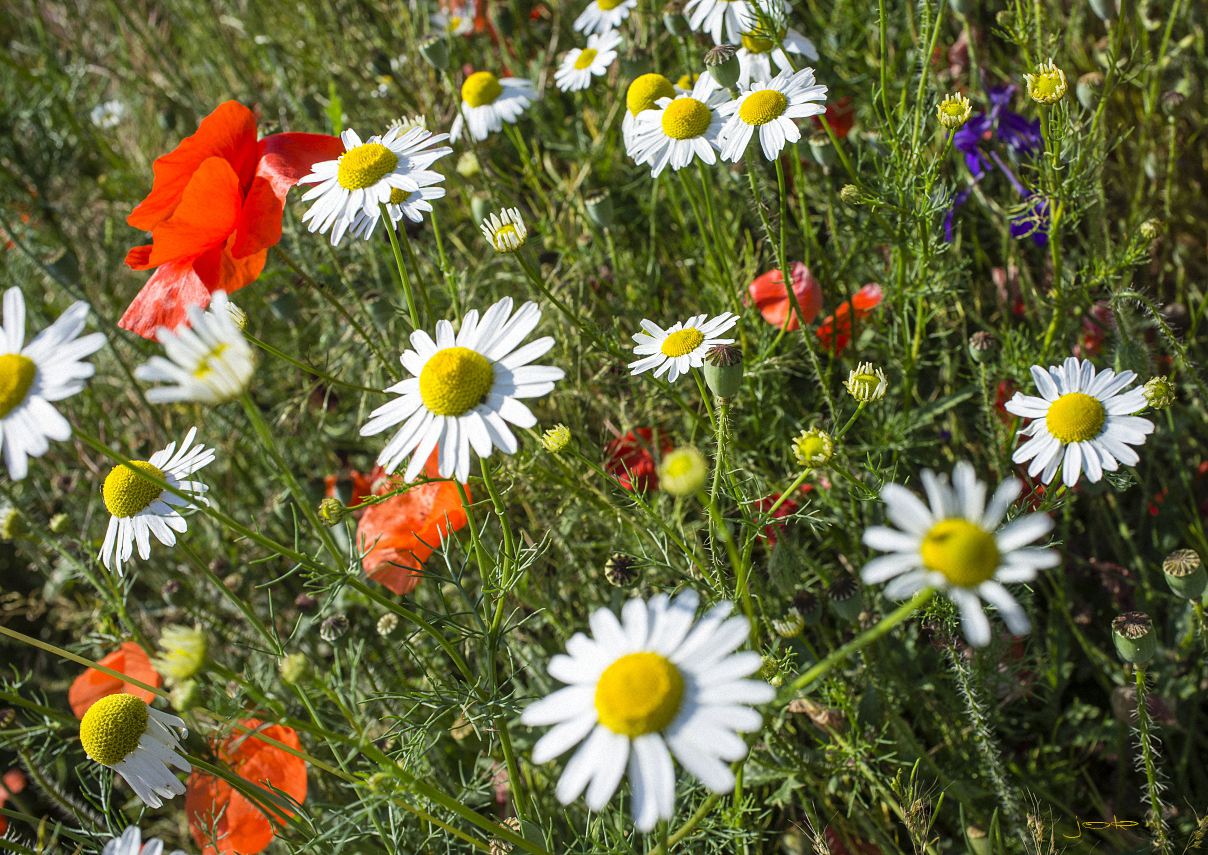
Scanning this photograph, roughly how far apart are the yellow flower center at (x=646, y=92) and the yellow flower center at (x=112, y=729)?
1.09m

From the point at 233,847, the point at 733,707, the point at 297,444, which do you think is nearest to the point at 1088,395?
the point at 733,707

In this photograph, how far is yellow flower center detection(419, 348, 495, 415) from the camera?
2.65 ft

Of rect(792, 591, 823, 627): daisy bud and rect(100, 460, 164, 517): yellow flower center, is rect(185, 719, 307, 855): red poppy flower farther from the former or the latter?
rect(792, 591, 823, 627): daisy bud

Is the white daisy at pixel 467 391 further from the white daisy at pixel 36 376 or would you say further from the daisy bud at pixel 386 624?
the daisy bud at pixel 386 624

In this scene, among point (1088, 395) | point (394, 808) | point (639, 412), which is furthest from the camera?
point (639, 412)

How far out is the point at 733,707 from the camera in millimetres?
586

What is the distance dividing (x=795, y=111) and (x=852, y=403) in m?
0.60

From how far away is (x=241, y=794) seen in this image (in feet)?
3.64

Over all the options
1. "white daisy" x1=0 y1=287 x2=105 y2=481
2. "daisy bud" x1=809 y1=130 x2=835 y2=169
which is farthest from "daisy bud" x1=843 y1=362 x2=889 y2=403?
"white daisy" x1=0 y1=287 x2=105 y2=481

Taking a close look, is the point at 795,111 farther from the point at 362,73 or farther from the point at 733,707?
the point at 362,73

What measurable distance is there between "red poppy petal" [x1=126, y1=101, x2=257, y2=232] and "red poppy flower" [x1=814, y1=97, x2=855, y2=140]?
1.11m

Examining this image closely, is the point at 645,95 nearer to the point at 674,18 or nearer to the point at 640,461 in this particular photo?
the point at 674,18

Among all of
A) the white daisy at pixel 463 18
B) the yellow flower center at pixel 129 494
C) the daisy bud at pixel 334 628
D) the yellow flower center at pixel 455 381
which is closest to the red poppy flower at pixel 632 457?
the daisy bud at pixel 334 628

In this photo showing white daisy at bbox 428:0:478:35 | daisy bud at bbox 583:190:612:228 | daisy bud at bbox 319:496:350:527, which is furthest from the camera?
white daisy at bbox 428:0:478:35
